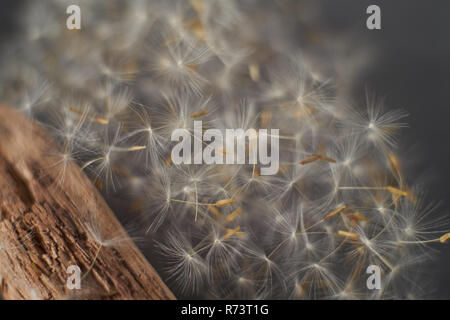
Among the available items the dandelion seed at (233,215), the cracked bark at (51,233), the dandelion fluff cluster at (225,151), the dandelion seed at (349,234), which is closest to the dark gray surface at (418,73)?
the dandelion fluff cluster at (225,151)

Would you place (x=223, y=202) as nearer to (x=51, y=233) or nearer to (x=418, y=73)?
(x=51, y=233)

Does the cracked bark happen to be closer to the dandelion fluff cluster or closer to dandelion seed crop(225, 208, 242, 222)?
the dandelion fluff cluster

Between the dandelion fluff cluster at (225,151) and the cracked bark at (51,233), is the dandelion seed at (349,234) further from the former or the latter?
the cracked bark at (51,233)

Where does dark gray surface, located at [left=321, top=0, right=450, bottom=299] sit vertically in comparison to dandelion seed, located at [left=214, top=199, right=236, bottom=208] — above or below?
above

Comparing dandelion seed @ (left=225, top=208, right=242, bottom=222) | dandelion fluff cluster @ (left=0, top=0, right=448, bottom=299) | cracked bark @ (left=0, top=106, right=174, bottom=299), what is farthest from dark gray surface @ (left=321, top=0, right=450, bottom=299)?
cracked bark @ (left=0, top=106, right=174, bottom=299)

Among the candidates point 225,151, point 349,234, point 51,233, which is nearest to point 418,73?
point 349,234

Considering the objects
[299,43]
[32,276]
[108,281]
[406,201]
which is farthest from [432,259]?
[32,276]
